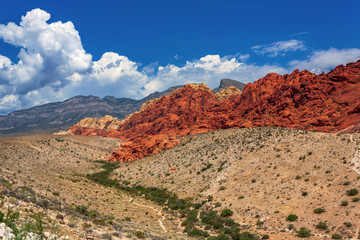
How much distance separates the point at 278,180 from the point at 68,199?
2607 cm

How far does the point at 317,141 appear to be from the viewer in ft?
112

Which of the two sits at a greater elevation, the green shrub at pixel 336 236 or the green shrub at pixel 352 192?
the green shrub at pixel 352 192

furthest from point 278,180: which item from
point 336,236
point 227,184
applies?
point 336,236

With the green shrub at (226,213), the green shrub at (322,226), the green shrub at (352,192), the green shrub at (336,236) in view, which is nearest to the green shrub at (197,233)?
the green shrub at (226,213)

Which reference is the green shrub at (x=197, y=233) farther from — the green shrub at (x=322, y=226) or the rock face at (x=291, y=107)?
the rock face at (x=291, y=107)

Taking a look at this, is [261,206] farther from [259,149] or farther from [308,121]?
[308,121]

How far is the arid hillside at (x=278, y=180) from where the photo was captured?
66.0 feet

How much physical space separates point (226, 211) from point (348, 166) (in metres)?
15.7

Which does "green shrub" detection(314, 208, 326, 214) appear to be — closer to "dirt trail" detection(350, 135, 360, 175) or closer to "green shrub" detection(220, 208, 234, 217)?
"dirt trail" detection(350, 135, 360, 175)

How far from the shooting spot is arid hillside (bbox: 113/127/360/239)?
2011cm

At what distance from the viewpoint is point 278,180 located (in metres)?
28.7

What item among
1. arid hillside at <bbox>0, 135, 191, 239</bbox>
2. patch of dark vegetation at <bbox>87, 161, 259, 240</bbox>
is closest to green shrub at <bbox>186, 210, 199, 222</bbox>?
patch of dark vegetation at <bbox>87, 161, 259, 240</bbox>

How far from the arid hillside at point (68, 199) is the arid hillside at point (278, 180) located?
8441 mm

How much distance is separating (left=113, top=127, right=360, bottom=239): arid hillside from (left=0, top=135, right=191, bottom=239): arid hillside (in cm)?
844
